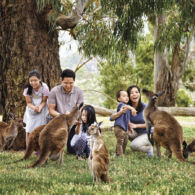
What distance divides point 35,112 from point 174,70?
1167cm

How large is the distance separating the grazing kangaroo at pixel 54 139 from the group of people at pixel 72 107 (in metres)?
0.59

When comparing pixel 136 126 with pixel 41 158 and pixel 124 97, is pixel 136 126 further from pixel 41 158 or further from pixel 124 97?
pixel 41 158

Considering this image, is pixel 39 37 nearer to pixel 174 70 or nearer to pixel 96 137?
pixel 96 137

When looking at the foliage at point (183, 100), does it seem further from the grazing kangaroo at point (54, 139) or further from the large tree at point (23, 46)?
the grazing kangaroo at point (54, 139)

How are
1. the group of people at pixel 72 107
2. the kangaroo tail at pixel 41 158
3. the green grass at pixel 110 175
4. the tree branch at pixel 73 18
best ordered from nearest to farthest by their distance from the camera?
the green grass at pixel 110 175, the kangaroo tail at pixel 41 158, the group of people at pixel 72 107, the tree branch at pixel 73 18

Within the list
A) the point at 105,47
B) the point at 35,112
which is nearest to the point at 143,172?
the point at 35,112

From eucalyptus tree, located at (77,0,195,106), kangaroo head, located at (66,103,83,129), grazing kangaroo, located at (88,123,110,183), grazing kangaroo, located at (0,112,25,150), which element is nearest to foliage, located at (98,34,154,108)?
eucalyptus tree, located at (77,0,195,106)

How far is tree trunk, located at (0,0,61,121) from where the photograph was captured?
6.29 meters

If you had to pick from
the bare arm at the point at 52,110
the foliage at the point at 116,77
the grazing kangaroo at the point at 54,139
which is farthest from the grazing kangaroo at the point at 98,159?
the foliage at the point at 116,77

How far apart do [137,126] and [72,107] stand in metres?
1.26

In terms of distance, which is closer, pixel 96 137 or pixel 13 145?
pixel 96 137

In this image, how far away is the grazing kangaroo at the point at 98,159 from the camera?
315 centimetres

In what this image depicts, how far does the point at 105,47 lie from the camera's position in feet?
26.9

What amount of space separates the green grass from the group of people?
20.2 inches
